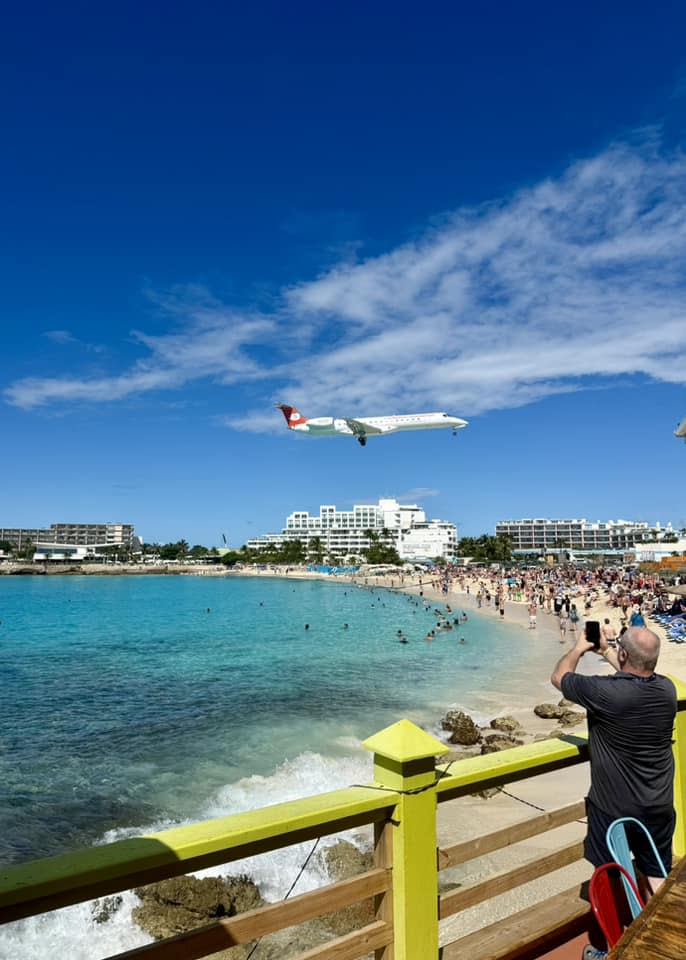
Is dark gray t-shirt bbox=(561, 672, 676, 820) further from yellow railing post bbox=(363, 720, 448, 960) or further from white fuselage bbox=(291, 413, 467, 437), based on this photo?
white fuselage bbox=(291, 413, 467, 437)

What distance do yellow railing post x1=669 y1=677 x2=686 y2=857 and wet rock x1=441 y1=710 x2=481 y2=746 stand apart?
43.1 ft

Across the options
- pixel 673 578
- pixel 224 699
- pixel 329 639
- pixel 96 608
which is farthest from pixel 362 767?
pixel 96 608

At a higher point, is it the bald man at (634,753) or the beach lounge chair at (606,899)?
the bald man at (634,753)

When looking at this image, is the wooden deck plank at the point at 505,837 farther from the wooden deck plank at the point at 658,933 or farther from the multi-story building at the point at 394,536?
the multi-story building at the point at 394,536

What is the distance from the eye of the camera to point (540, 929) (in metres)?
3.16

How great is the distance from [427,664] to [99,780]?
1901 centimetres

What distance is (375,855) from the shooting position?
2689mm

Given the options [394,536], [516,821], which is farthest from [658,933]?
[394,536]

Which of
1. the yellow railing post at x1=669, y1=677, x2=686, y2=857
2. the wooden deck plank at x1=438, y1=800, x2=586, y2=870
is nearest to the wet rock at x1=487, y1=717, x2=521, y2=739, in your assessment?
the yellow railing post at x1=669, y1=677, x2=686, y2=857

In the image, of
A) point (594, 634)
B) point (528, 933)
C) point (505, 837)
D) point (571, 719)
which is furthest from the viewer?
point (571, 719)

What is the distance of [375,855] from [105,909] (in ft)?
26.3

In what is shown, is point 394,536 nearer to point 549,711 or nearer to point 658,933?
point 549,711

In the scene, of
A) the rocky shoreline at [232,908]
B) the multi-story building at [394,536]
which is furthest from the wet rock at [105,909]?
the multi-story building at [394,536]

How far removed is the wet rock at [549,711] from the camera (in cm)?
1863
